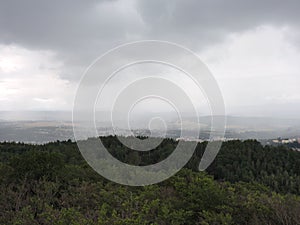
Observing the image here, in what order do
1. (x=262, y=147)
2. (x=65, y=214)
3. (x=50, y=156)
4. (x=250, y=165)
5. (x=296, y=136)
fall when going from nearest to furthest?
(x=65, y=214) → (x=50, y=156) → (x=250, y=165) → (x=262, y=147) → (x=296, y=136)

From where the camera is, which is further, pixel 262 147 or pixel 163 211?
pixel 262 147

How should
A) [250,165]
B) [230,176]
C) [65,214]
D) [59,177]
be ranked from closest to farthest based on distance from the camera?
1. [65,214]
2. [59,177]
3. [230,176]
4. [250,165]

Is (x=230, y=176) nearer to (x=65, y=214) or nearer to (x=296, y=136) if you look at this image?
(x=65, y=214)

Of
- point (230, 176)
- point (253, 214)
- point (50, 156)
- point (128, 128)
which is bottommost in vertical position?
point (230, 176)

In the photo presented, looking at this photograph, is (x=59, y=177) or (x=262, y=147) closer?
(x=59, y=177)

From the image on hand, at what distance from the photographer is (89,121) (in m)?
10.7

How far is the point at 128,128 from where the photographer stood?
41.1 ft

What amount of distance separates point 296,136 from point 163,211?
104 meters

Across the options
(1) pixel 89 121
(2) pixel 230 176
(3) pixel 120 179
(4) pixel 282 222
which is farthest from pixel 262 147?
(1) pixel 89 121

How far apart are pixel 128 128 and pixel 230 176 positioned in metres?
32.9

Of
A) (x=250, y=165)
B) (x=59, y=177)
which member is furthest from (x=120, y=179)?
(x=250, y=165)

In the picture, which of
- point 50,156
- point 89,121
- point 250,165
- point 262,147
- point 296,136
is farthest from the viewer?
point 296,136

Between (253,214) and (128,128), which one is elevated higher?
(128,128)

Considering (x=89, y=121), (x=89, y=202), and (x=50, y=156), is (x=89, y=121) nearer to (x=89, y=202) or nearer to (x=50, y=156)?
(x=89, y=202)
